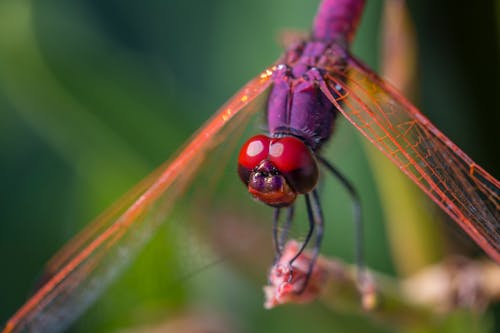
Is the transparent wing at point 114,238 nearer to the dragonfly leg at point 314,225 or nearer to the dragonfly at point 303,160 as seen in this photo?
the dragonfly at point 303,160

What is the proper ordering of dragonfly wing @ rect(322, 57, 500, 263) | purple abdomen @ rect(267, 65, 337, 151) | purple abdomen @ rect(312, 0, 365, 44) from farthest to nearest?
purple abdomen @ rect(312, 0, 365, 44) < purple abdomen @ rect(267, 65, 337, 151) < dragonfly wing @ rect(322, 57, 500, 263)

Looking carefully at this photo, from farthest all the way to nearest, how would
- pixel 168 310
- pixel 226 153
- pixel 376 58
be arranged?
pixel 376 58
pixel 168 310
pixel 226 153

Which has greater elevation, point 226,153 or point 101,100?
point 101,100

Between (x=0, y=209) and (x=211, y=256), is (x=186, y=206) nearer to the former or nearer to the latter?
(x=211, y=256)

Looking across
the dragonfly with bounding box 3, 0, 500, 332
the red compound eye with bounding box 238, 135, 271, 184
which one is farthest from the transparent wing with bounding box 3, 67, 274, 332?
the red compound eye with bounding box 238, 135, 271, 184

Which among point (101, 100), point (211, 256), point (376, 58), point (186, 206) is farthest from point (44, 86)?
point (376, 58)

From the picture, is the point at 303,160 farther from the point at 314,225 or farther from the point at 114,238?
the point at 114,238

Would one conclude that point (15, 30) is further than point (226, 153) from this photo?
Yes

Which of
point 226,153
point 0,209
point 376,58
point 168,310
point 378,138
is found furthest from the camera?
point 0,209

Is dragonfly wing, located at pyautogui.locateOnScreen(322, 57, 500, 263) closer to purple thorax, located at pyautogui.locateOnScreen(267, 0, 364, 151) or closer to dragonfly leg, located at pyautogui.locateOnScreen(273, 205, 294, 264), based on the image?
purple thorax, located at pyautogui.locateOnScreen(267, 0, 364, 151)
